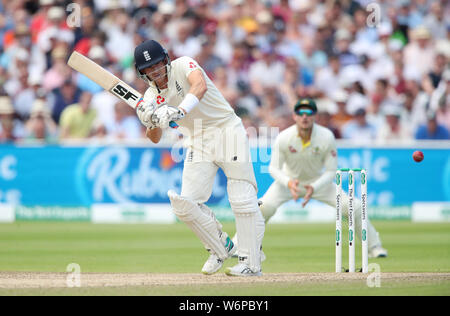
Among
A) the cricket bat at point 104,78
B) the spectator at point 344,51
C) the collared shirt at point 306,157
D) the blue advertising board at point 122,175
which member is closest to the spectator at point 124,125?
the blue advertising board at point 122,175

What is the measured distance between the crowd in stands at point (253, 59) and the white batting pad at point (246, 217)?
6.55 metres

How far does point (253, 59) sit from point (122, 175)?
11.1ft

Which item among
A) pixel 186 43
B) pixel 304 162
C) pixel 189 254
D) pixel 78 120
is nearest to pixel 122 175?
pixel 78 120

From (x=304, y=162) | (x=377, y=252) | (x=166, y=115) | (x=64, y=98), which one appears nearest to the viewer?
(x=166, y=115)

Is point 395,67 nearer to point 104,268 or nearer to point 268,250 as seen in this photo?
point 268,250

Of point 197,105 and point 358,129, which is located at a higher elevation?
point 358,129

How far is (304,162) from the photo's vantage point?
9.64 meters

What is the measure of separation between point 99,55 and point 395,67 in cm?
520

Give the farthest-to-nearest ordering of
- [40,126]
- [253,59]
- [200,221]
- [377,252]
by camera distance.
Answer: [253,59] < [40,126] < [377,252] < [200,221]

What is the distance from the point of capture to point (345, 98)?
566 inches

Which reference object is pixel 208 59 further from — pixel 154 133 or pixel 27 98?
pixel 154 133

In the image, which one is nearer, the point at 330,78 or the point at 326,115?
the point at 326,115

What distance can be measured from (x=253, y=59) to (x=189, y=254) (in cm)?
641

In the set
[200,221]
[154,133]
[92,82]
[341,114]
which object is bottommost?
[200,221]
